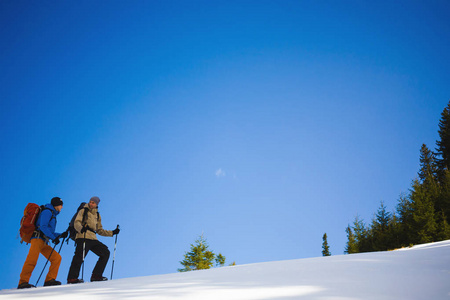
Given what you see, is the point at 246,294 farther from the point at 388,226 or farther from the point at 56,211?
the point at 388,226

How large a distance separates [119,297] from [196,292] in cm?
84

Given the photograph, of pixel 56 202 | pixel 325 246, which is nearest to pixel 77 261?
pixel 56 202

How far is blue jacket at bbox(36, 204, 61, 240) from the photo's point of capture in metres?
6.16

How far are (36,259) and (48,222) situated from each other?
2.63ft

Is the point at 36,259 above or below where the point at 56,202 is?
below

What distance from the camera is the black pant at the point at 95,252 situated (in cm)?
628

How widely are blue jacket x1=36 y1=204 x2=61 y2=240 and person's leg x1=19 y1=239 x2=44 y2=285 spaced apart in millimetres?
256

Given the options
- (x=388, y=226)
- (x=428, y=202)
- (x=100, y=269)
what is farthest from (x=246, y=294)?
(x=388, y=226)

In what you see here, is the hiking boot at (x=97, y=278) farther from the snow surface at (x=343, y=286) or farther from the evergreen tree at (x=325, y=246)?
the evergreen tree at (x=325, y=246)

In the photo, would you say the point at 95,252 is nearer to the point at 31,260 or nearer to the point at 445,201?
the point at 31,260

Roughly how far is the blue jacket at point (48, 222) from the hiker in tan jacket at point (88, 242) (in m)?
0.51

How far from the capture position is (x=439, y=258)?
12.7 feet

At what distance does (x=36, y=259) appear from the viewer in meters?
6.03

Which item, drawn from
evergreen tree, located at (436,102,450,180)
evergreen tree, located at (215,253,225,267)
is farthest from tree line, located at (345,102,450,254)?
evergreen tree, located at (215,253,225,267)
